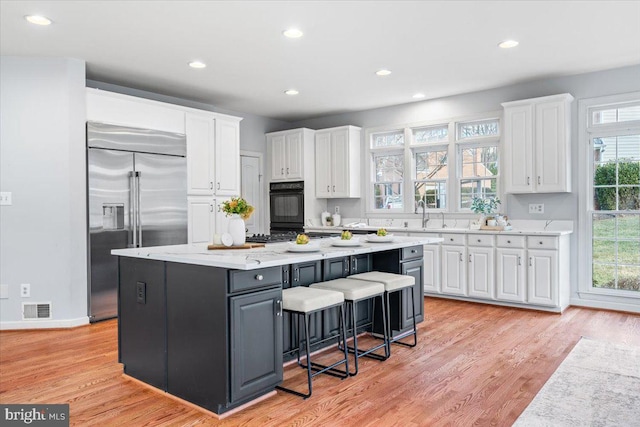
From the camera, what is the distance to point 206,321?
2.54 meters

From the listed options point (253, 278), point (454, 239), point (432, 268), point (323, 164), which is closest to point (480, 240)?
point (454, 239)

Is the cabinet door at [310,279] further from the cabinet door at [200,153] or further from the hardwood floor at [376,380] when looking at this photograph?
the cabinet door at [200,153]

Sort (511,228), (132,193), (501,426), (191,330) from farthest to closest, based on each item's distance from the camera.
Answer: (511,228) < (132,193) < (191,330) < (501,426)

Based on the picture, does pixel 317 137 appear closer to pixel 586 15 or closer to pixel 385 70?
pixel 385 70

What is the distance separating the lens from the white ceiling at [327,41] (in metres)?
3.39

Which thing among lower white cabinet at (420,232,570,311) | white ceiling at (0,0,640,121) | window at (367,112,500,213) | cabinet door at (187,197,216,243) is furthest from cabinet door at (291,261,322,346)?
window at (367,112,500,213)

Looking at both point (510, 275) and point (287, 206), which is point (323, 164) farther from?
point (510, 275)

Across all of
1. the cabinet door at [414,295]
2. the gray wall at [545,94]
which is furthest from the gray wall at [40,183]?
the gray wall at [545,94]

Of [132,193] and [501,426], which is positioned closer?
[501,426]

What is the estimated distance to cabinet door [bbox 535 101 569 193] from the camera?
4988 millimetres

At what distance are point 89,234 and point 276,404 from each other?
290 cm

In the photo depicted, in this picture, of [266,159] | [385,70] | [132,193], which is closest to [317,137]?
[266,159]

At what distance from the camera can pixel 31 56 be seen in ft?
14.3

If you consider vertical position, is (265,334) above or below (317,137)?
below
